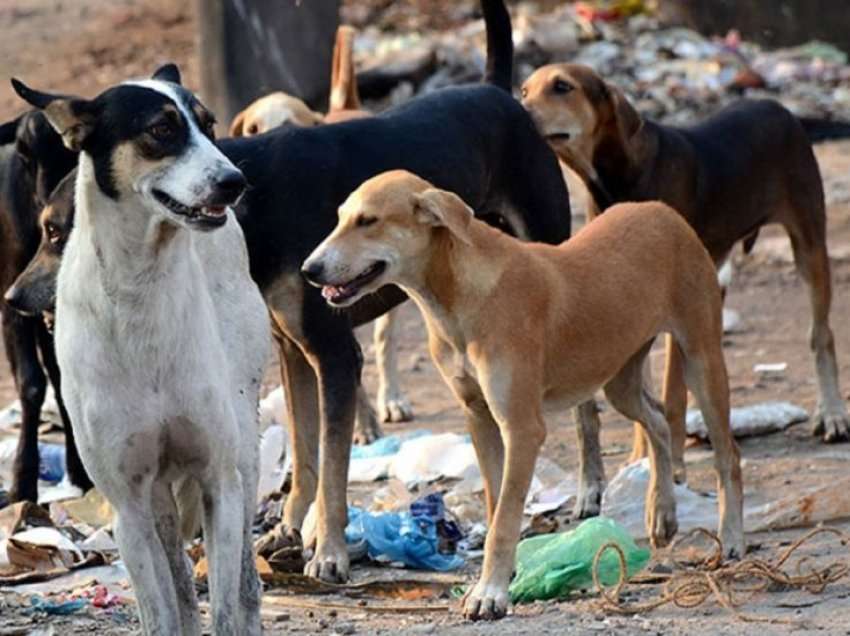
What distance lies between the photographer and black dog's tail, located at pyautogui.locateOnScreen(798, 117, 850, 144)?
1399 centimetres

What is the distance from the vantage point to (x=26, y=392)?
25.7 ft

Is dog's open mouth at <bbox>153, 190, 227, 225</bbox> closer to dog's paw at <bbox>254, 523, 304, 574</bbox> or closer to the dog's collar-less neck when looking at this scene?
the dog's collar-less neck

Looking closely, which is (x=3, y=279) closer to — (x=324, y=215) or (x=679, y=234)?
(x=324, y=215)

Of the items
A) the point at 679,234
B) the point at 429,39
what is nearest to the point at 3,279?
the point at 679,234

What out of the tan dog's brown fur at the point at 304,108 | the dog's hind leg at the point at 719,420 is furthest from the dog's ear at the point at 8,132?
the dog's hind leg at the point at 719,420

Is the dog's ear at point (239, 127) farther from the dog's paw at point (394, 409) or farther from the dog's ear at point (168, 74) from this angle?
the dog's ear at point (168, 74)

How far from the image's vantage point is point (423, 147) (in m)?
7.34

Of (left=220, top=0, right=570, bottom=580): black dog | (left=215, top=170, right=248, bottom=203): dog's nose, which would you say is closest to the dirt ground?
(left=220, top=0, right=570, bottom=580): black dog

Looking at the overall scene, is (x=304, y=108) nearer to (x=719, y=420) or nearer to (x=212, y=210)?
(x=719, y=420)

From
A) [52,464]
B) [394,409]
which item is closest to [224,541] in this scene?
[52,464]

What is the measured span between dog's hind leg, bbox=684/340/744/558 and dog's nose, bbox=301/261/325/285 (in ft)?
4.78

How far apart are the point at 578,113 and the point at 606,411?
151 cm

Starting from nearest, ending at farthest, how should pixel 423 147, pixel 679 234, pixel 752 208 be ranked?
1. pixel 679 234
2. pixel 423 147
3. pixel 752 208

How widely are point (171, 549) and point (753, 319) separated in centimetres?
583
